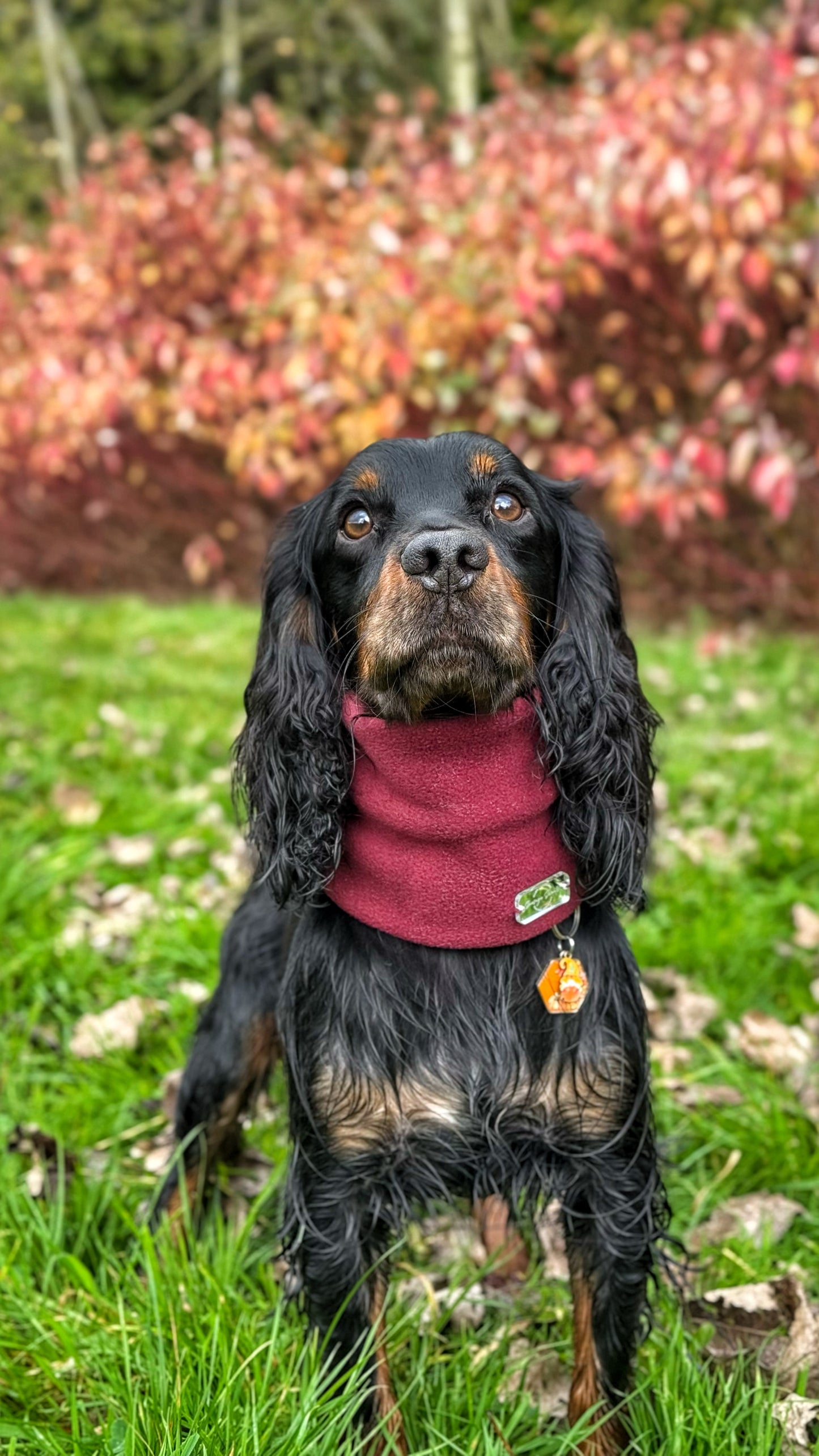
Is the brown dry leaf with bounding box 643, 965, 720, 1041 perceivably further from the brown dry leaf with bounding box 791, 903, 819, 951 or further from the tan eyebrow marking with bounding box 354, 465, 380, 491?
the tan eyebrow marking with bounding box 354, 465, 380, 491

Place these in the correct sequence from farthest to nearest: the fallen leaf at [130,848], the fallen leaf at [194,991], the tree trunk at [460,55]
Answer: the tree trunk at [460,55]
the fallen leaf at [130,848]
the fallen leaf at [194,991]

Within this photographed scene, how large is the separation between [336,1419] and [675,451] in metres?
5.01

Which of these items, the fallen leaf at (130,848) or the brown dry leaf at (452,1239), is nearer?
the brown dry leaf at (452,1239)

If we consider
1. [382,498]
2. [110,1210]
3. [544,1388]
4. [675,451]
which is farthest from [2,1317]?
[675,451]

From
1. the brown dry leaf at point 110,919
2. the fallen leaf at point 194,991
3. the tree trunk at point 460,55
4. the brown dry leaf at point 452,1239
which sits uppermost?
the tree trunk at point 460,55

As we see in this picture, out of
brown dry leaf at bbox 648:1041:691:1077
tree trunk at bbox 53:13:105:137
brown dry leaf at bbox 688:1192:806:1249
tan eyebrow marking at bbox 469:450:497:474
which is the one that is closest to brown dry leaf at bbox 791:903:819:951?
brown dry leaf at bbox 648:1041:691:1077

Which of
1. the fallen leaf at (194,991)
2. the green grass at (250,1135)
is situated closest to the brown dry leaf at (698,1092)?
the green grass at (250,1135)

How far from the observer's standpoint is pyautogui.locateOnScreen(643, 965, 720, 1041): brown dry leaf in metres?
3.00

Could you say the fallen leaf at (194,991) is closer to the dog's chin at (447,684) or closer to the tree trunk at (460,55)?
the dog's chin at (447,684)

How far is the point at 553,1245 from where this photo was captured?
2.45 metres

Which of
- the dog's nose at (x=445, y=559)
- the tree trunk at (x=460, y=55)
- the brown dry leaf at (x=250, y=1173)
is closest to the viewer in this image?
the dog's nose at (x=445, y=559)

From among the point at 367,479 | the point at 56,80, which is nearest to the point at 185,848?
the point at 367,479

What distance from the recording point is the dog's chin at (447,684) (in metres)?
1.71

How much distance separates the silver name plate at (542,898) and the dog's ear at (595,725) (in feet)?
0.17
